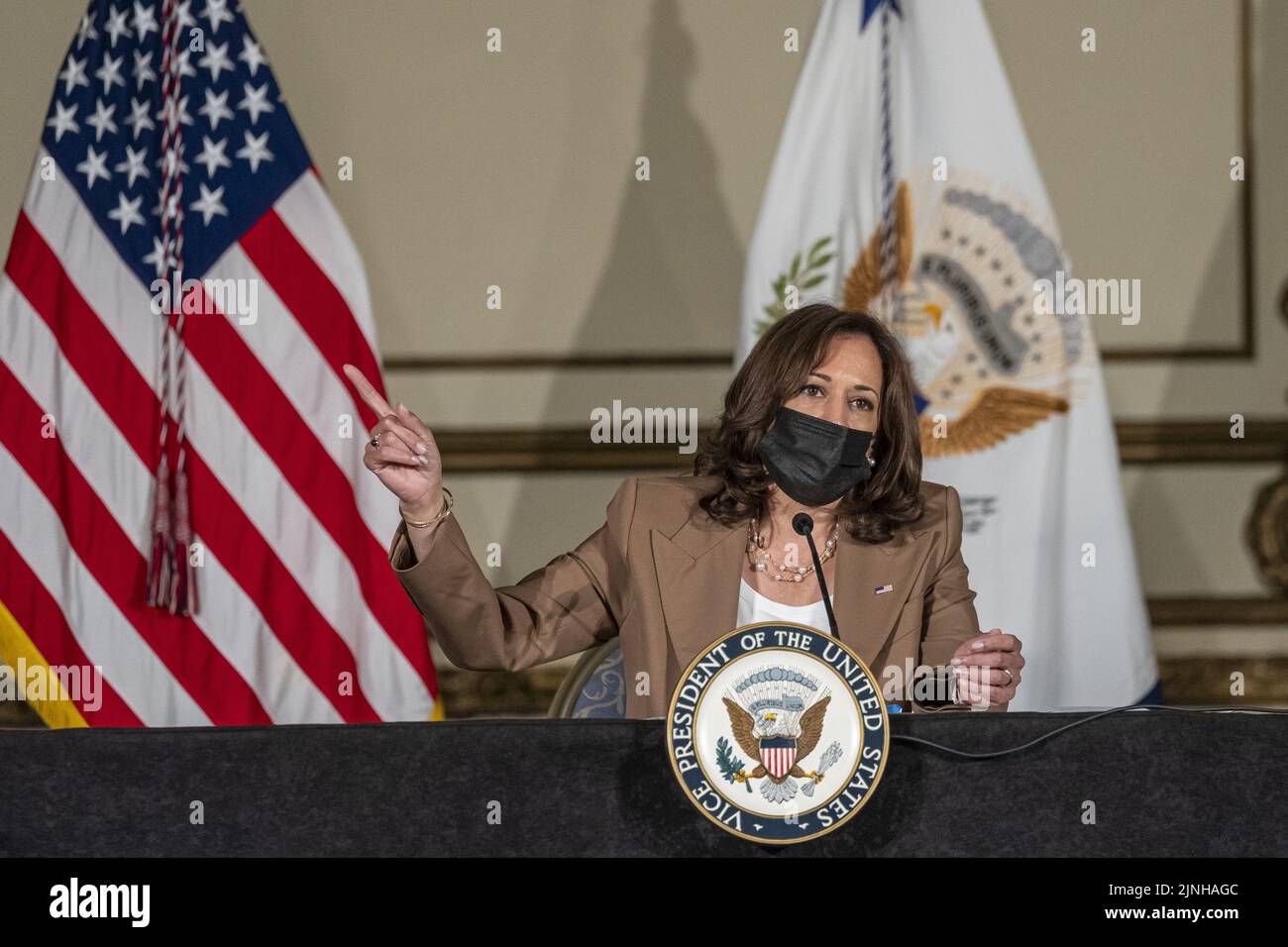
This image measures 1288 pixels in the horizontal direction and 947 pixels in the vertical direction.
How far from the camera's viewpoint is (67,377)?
278 centimetres

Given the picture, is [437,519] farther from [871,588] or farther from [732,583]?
[871,588]

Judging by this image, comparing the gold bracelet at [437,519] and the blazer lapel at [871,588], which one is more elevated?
the gold bracelet at [437,519]

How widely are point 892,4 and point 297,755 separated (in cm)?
238

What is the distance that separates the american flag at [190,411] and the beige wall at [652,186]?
8.7 inches

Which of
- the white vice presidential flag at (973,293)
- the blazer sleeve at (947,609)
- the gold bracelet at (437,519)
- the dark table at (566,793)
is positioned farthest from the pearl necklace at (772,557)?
the white vice presidential flag at (973,293)

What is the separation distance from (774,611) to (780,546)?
0.10 meters

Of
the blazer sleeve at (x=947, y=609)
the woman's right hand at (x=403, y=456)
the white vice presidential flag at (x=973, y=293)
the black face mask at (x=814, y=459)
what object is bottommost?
the blazer sleeve at (x=947, y=609)

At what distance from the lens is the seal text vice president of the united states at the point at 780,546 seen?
1672 millimetres

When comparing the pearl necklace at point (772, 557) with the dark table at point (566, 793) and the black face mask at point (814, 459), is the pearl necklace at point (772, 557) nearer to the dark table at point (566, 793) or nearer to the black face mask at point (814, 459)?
the black face mask at point (814, 459)

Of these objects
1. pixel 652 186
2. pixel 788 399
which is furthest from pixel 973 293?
pixel 788 399

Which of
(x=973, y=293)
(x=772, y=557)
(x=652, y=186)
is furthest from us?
(x=652, y=186)

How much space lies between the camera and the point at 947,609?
1752 millimetres
